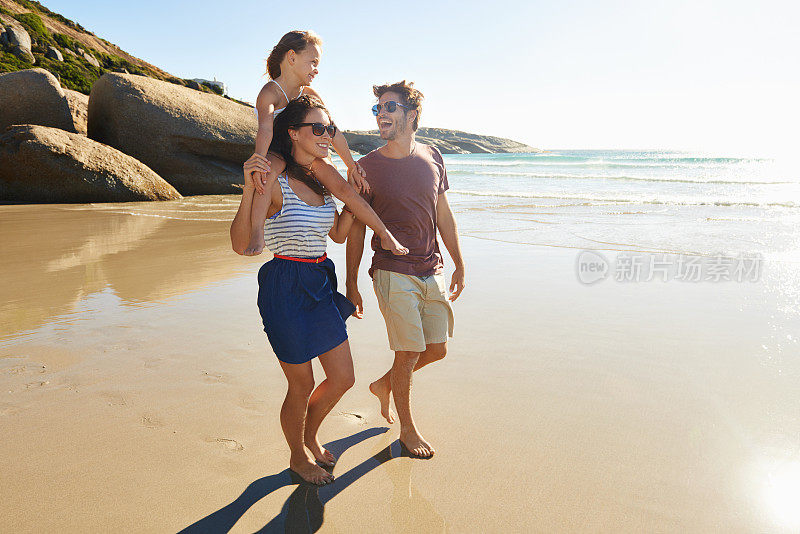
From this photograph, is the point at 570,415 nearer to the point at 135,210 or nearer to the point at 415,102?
the point at 415,102

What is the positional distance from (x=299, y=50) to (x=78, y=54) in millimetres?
50483

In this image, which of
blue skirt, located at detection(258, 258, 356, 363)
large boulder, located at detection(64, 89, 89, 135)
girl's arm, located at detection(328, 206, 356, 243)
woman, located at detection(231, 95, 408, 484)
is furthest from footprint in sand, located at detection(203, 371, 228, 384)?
large boulder, located at detection(64, 89, 89, 135)

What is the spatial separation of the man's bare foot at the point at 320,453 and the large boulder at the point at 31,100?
14.8m

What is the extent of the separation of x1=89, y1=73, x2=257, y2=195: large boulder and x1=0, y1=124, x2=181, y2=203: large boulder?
2017 mm

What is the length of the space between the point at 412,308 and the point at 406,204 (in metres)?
0.53

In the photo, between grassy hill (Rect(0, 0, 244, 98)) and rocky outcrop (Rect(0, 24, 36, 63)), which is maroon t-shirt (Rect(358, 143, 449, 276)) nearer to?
grassy hill (Rect(0, 0, 244, 98))

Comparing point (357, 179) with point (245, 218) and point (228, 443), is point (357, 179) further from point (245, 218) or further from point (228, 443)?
point (228, 443)

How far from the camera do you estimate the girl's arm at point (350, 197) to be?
2723 mm

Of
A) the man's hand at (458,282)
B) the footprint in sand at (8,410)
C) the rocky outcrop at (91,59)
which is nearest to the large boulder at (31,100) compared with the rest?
the footprint in sand at (8,410)

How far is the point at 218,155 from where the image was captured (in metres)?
16.3

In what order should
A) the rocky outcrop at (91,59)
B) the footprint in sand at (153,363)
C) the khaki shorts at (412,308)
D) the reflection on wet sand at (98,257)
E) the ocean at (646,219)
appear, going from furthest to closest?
the rocky outcrop at (91,59), the ocean at (646,219), the reflection on wet sand at (98,257), the footprint in sand at (153,363), the khaki shorts at (412,308)

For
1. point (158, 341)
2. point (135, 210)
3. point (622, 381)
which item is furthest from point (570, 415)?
point (135, 210)

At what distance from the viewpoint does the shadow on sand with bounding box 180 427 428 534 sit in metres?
2.36

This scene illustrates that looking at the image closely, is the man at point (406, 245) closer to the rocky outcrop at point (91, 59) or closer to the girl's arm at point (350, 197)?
the girl's arm at point (350, 197)
